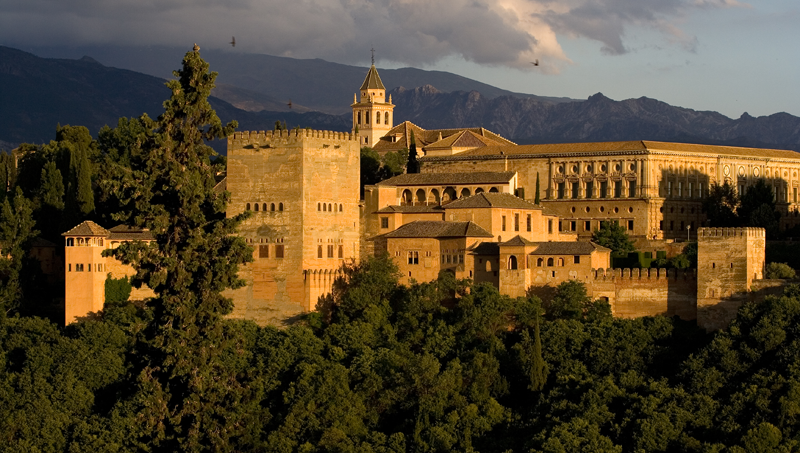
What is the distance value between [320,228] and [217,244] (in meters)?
25.8

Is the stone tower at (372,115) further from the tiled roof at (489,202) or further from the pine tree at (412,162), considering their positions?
the tiled roof at (489,202)

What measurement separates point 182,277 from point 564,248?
87.6 feet

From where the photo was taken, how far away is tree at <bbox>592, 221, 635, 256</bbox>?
6550 cm

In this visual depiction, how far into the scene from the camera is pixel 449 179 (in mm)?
67312

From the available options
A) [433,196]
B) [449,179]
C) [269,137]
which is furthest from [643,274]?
[269,137]

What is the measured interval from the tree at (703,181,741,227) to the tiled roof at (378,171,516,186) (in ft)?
39.2

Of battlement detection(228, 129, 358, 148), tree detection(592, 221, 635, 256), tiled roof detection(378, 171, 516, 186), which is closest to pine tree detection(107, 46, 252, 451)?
battlement detection(228, 129, 358, 148)

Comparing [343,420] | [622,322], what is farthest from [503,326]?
[343,420]

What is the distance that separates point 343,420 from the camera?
48.0 meters

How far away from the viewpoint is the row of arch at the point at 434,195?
66562 mm

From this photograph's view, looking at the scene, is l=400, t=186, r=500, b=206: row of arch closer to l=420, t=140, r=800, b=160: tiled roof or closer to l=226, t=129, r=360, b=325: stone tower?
l=226, t=129, r=360, b=325: stone tower

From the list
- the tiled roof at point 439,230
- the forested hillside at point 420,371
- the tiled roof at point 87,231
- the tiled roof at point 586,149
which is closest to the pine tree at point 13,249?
the forested hillside at point 420,371

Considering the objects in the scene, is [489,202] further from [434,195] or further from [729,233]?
[729,233]

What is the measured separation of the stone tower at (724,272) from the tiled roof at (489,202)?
10.4 m
